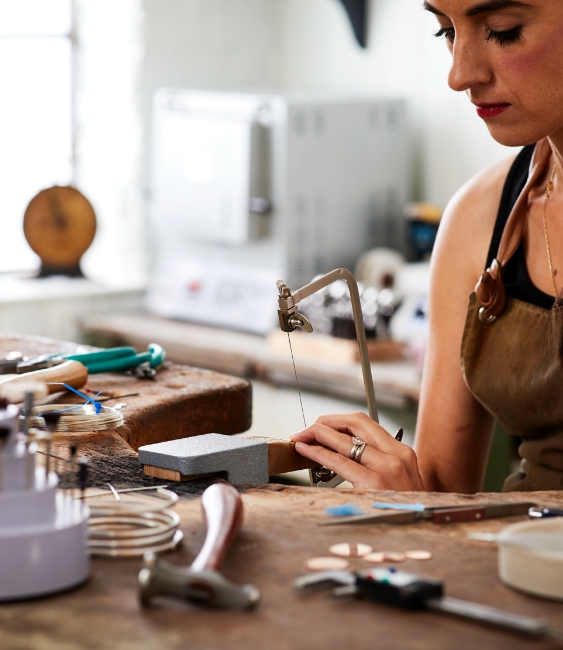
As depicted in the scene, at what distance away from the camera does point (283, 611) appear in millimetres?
761

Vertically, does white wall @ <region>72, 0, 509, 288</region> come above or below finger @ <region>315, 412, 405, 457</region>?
above

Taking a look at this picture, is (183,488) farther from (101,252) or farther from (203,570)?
(101,252)

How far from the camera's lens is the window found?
149 inches

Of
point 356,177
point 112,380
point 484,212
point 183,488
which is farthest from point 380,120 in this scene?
point 183,488

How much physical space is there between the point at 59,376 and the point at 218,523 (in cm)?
56

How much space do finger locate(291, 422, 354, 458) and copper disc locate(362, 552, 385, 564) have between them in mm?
384

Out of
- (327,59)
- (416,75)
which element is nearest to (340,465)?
(416,75)

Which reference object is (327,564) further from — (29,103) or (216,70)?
(216,70)

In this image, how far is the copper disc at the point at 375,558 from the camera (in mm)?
855

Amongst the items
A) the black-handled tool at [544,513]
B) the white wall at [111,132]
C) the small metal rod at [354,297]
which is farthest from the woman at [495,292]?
the white wall at [111,132]

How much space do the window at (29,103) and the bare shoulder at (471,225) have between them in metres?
2.46

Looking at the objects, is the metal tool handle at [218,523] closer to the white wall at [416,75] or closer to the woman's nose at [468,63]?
the woman's nose at [468,63]

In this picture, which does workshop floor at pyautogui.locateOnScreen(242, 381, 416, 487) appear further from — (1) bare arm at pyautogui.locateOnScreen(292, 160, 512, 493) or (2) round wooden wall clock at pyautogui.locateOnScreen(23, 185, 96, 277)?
(1) bare arm at pyautogui.locateOnScreen(292, 160, 512, 493)

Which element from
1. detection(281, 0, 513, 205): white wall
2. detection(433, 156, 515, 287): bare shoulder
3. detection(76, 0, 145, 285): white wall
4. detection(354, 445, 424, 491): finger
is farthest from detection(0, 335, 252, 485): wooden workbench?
detection(76, 0, 145, 285): white wall
